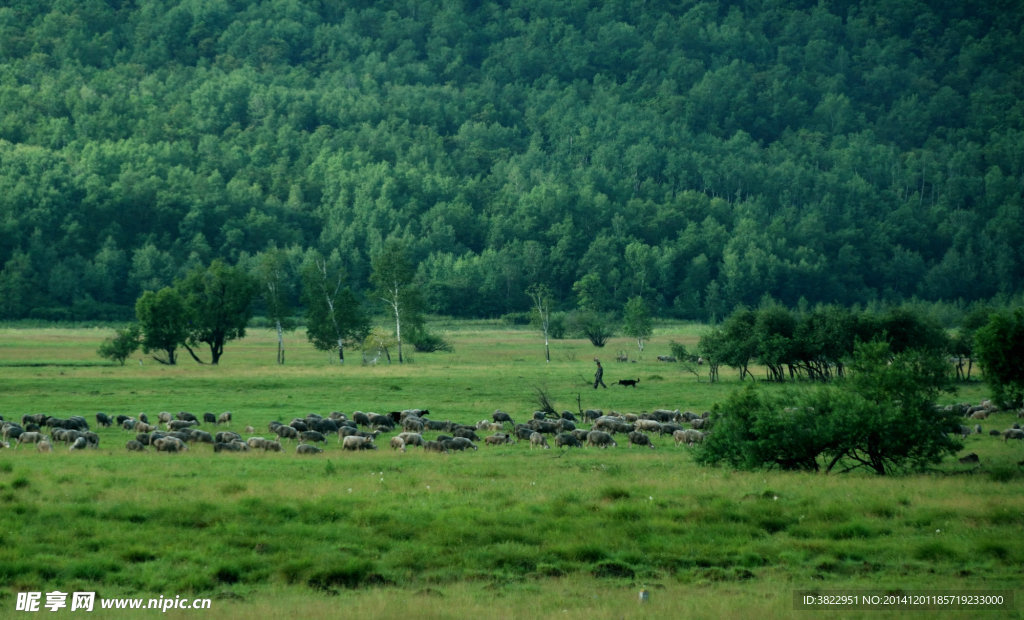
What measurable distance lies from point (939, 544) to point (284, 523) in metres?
11.6

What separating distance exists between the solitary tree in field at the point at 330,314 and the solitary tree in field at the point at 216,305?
6.55m

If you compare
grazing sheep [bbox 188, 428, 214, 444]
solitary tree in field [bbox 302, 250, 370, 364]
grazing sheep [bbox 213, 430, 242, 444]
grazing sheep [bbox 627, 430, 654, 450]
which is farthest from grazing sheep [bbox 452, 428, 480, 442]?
solitary tree in field [bbox 302, 250, 370, 364]

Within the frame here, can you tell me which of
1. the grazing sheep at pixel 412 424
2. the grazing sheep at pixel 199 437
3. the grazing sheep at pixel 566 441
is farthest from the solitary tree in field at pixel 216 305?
the grazing sheep at pixel 566 441

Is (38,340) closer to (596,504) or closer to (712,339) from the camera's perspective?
(712,339)

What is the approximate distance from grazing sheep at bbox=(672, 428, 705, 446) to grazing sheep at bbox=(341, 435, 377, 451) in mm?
10021

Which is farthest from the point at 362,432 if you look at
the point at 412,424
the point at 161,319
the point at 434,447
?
the point at 161,319

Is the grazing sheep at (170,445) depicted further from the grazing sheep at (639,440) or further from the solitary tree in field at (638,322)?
the solitary tree in field at (638,322)

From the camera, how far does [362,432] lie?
122 ft

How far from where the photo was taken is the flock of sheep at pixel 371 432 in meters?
33.0

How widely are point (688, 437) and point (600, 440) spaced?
10.3 feet

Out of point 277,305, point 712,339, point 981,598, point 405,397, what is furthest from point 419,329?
point 981,598

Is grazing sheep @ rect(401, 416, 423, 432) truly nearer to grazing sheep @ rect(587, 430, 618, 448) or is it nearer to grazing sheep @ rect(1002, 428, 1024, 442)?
grazing sheep @ rect(587, 430, 618, 448)

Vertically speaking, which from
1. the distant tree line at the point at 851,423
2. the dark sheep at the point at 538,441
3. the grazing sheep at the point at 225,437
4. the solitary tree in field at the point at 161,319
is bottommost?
the dark sheep at the point at 538,441

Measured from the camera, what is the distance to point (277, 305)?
8450 cm
